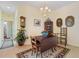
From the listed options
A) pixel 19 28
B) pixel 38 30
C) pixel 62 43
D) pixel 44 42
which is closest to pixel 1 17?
pixel 19 28

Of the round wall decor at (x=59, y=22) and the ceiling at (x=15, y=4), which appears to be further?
the round wall decor at (x=59, y=22)

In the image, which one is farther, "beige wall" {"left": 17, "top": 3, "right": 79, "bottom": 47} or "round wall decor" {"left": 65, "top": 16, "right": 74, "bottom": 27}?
"round wall decor" {"left": 65, "top": 16, "right": 74, "bottom": 27}

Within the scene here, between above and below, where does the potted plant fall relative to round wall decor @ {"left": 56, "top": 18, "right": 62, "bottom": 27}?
below

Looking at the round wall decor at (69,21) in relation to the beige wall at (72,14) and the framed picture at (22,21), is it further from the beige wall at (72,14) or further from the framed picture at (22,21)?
the framed picture at (22,21)

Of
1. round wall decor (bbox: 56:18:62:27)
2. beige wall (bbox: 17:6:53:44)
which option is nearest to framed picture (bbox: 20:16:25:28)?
beige wall (bbox: 17:6:53:44)

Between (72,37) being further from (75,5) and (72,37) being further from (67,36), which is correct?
(75,5)

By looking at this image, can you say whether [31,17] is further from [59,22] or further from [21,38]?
[59,22]

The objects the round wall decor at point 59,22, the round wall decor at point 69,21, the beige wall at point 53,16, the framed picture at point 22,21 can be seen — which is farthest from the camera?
the round wall decor at point 59,22

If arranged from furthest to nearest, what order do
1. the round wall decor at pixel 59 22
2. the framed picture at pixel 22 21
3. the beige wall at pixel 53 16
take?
the round wall decor at pixel 59 22
the beige wall at pixel 53 16
the framed picture at pixel 22 21

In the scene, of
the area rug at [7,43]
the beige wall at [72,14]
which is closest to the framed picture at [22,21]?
the area rug at [7,43]

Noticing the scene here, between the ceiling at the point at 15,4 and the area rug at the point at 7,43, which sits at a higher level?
the ceiling at the point at 15,4

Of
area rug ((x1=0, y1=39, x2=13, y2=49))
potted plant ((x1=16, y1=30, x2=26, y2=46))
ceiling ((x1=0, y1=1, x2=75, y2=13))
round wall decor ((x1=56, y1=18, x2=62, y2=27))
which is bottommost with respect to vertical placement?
area rug ((x1=0, y1=39, x2=13, y2=49))

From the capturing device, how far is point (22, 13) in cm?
475

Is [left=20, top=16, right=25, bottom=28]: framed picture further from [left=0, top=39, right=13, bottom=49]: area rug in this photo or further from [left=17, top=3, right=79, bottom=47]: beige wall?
[left=0, top=39, right=13, bottom=49]: area rug
